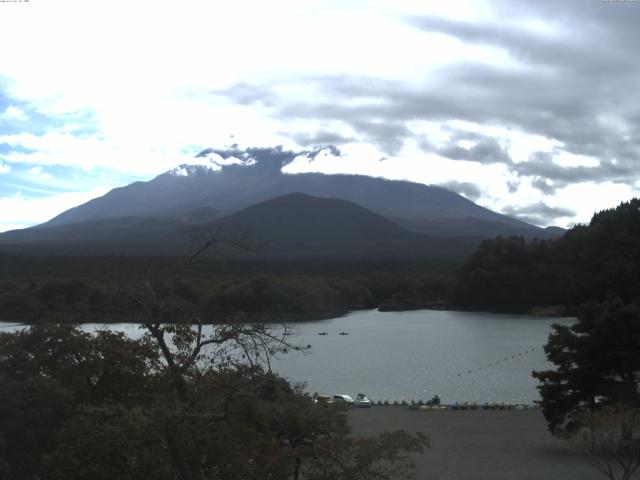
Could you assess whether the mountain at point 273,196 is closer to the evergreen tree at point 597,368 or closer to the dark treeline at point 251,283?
the dark treeline at point 251,283

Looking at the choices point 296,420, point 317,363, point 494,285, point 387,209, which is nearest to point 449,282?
point 494,285

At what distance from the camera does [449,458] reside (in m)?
13.8

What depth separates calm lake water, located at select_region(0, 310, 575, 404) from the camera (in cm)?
2380

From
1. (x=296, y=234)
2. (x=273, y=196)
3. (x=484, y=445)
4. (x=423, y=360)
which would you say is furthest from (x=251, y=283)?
(x=273, y=196)

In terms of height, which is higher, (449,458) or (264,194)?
(264,194)

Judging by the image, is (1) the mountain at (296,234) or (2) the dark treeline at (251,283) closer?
(2) the dark treeline at (251,283)

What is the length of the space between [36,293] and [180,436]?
111 feet

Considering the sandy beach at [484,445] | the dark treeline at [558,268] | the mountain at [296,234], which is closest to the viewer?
the sandy beach at [484,445]

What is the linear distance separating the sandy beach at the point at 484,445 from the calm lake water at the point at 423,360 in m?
3.18

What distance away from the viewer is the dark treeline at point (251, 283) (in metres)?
33.5

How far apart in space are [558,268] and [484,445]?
43137 mm

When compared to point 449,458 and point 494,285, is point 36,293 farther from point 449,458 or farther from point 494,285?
point 494,285

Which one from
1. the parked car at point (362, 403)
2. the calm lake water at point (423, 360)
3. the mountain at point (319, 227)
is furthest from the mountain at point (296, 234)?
the parked car at point (362, 403)

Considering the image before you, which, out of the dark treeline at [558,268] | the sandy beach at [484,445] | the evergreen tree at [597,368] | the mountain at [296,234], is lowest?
the sandy beach at [484,445]
